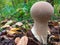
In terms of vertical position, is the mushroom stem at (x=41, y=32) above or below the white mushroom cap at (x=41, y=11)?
below

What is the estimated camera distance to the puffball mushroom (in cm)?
141

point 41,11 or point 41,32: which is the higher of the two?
point 41,11

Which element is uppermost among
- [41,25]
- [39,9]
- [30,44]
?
[39,9]

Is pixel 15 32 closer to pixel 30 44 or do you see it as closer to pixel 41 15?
pixel 30 44

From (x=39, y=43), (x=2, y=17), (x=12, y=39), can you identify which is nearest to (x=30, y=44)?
(x=39, y=43)

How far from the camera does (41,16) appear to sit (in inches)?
55.8

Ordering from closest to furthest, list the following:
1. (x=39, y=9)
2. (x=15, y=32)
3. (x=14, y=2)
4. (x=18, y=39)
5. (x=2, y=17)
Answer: (x=39, y=9) → (x=18, y=39) → (x=15, y=32) → (x=2, y=17) → (x=14, y=2)

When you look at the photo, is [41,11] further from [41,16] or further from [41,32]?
[41,32]

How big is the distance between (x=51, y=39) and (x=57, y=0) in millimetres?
1358

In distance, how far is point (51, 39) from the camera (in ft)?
5.24

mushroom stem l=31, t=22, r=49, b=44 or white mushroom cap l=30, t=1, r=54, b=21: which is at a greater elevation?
white mushroom cap l=30, t=1, r=54, b=21

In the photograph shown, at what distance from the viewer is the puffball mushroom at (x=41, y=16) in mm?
1407

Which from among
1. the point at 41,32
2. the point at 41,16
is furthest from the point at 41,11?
the point at 41,32

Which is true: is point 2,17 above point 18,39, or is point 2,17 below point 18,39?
below
